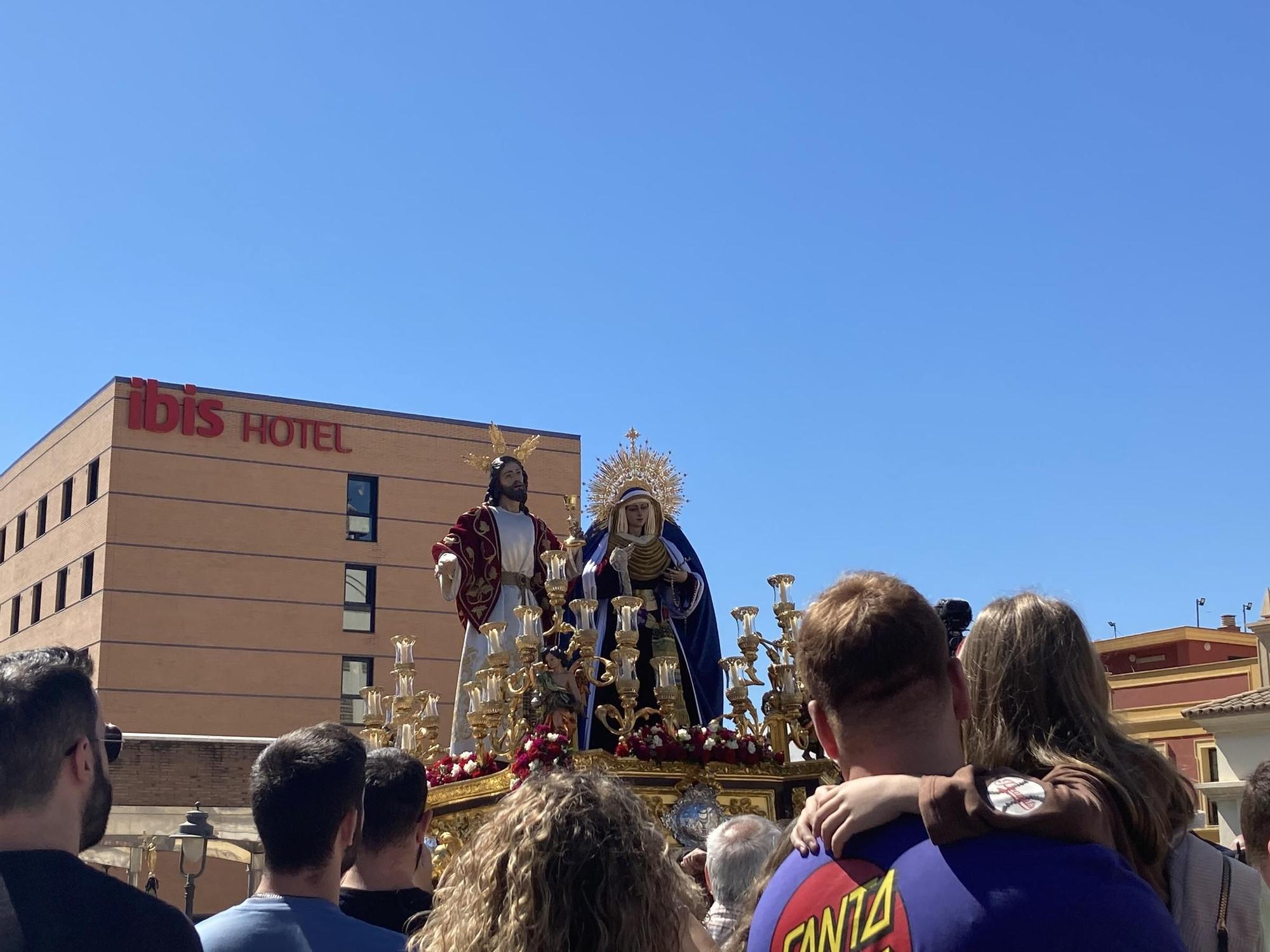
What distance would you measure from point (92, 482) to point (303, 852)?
34.8 m

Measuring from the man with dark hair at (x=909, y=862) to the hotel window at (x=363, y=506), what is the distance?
36.1 metres

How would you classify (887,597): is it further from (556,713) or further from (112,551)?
(112,551)

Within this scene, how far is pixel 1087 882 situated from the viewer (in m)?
2.15

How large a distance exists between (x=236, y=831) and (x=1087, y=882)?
89.0 ft

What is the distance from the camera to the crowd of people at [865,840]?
2.19 metres

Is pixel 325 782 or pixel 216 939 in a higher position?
pixel 325 782

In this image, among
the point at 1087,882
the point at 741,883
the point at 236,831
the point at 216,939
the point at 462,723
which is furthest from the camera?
the point at 236,831

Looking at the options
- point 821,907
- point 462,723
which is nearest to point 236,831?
point 462,723

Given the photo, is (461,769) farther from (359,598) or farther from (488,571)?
(359,598)

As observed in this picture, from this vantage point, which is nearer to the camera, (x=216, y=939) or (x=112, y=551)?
(x=216, y=939)

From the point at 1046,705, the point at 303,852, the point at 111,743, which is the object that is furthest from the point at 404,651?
the point at 1046,705

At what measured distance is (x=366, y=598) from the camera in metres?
37.7

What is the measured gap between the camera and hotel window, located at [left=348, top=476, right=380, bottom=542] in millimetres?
37938

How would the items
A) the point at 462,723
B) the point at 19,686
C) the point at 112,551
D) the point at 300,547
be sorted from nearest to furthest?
the point at 19,686 < the point at 462,723 < the point at 112,551 < the point at 300,547
